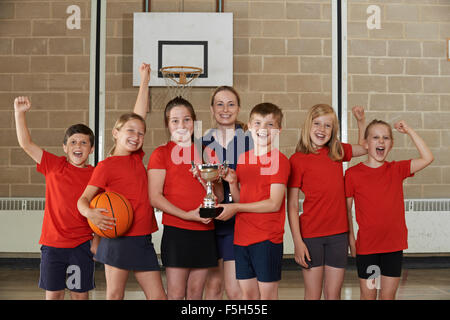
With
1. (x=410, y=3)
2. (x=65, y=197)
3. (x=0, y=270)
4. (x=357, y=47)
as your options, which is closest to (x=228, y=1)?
(x=357, y=47)

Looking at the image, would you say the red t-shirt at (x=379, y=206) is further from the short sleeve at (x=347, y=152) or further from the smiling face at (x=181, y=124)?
the smiling face at (x=181, y=124)

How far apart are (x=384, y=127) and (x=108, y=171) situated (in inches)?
53.6

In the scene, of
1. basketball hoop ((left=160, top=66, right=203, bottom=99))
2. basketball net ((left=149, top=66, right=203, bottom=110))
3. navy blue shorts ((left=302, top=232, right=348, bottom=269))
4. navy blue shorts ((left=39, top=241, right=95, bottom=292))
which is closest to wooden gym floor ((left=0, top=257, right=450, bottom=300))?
navy blue shorts ((left=39, top=241, right=95, bottom=292))

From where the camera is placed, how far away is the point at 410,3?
453 centimetres

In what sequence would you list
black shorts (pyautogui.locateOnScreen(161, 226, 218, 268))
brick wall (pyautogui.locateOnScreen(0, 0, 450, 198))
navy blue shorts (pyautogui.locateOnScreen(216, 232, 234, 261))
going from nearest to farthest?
black shorts (pyautogui.locateOnScreen(161, 226, 218, 268)) → navy blue shorts (pyautogui.locateOnScreen(216, 232, 234, 261)) → brick wall (pyautogui.locateOnScreen(0, 0, 450, 198))

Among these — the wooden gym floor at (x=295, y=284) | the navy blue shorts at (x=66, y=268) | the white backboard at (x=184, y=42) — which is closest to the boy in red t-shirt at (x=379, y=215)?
the wooden gym floor at (x=295, y=284)

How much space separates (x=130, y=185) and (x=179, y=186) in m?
0.21

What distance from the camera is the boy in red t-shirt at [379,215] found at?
2.13 m

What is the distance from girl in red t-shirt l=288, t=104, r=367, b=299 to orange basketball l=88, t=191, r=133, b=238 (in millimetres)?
755

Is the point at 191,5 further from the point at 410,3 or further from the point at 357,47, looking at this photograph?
the point at 410,3

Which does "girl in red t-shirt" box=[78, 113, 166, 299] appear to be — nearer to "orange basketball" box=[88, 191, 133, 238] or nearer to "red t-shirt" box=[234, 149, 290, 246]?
"orange basketball" box=[88, 191, 133, 238]

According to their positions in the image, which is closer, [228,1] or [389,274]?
[389,274]

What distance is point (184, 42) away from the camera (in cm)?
432

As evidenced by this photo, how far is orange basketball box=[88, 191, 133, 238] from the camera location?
1820 mm
